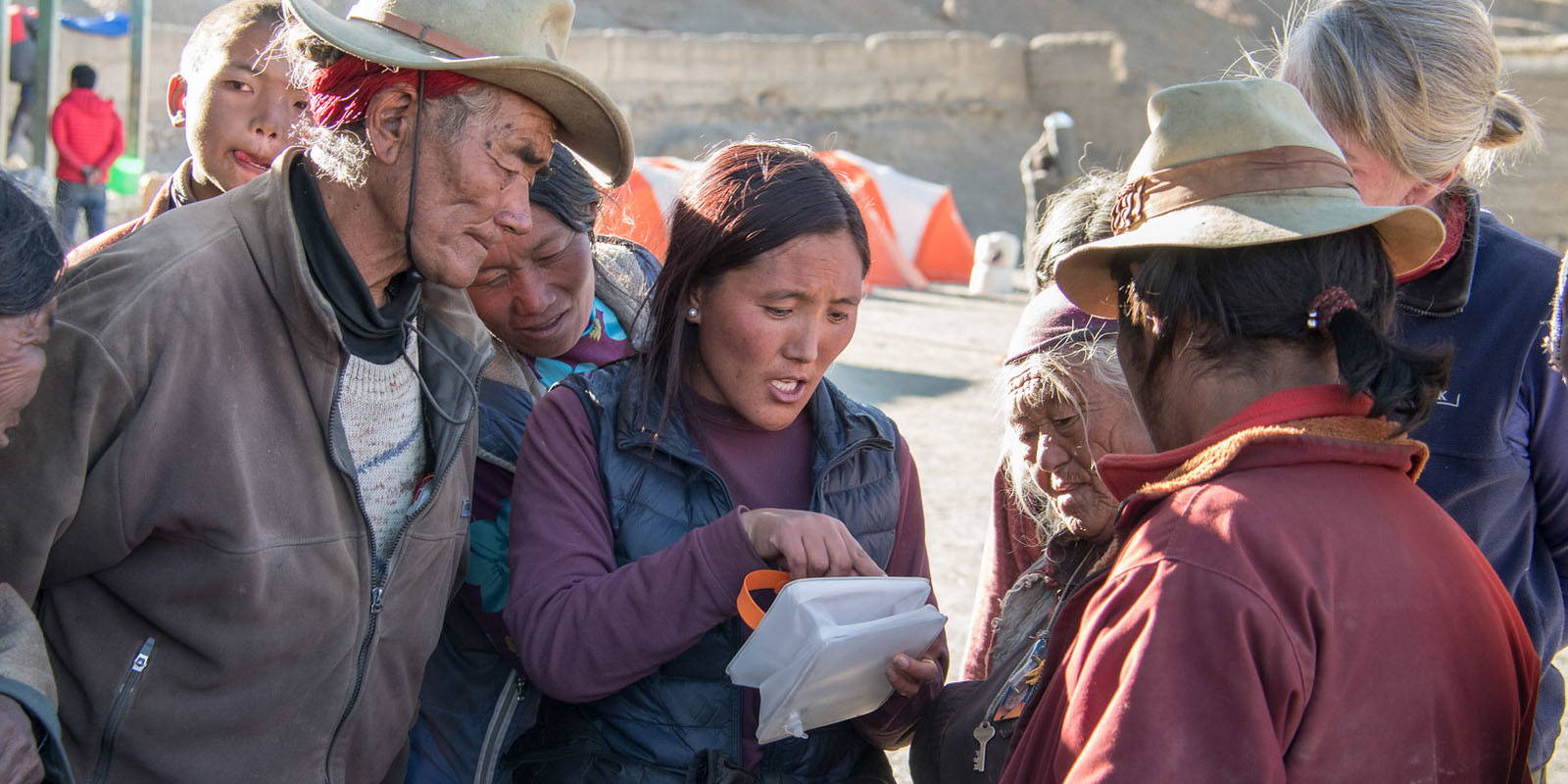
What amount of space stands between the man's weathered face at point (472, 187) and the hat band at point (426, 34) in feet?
0.24

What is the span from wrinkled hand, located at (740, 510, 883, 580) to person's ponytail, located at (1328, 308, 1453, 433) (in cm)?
77

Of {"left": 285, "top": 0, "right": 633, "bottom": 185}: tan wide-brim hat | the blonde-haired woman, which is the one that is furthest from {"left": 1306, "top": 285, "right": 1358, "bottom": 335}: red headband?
{"left": 285, "top": 0, "right": 633, "bottom": 185}: tan wide-brim hat

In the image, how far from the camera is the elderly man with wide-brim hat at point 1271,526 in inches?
53.6

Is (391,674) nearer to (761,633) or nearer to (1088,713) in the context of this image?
(761,633)

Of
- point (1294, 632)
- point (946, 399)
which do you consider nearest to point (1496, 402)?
point (1294, 632)

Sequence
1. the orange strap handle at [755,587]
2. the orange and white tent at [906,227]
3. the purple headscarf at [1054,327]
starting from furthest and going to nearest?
the orange and white tent at [906,227]
the purple headscarf at [1054,327]
the orange strap handle at [755,587]

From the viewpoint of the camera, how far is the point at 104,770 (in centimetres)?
189

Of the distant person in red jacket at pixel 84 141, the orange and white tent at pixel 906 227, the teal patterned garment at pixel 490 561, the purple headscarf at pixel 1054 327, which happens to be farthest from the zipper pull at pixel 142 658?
the orange and white tent at pixel 906 227

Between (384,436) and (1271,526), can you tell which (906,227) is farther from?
(1271,526)

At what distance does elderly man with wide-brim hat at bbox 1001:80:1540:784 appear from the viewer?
1.36 meters

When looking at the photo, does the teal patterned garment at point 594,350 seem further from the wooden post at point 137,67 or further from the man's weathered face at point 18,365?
the wooden post at point 137,67

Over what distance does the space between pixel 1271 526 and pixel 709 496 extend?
105 centimetres

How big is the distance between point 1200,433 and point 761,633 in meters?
0.68

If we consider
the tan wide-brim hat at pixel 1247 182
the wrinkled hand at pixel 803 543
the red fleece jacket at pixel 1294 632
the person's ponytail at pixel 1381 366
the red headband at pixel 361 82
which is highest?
Result: the tan wide-brim hat at pixel 1247 182
